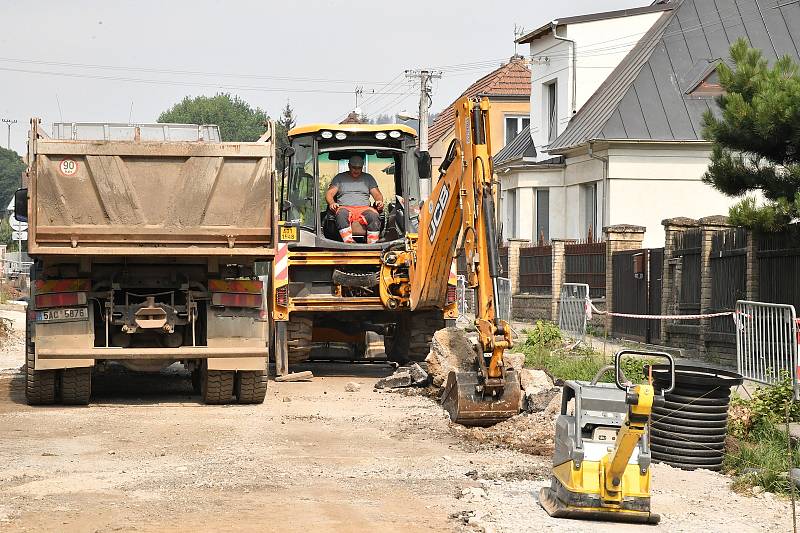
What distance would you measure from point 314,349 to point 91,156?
6.48 meters

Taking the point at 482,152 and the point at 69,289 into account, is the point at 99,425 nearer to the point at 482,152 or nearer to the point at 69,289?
the point at 69,289

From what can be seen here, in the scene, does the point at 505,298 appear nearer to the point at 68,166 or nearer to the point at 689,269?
the point at 689,269

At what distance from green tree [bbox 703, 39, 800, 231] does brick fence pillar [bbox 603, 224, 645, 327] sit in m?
9.13

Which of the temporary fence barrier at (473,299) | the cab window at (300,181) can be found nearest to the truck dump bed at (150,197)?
the cab window at (300,181)

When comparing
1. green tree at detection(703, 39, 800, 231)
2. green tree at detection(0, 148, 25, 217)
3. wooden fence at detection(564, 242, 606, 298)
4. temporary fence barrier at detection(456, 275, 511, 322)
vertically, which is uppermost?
green tree at detection(0, 148, 25, 217)

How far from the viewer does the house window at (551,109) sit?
37344 mm

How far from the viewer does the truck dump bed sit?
1241 cm

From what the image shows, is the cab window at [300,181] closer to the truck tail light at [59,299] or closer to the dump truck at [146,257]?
the dump truck at [146,257]

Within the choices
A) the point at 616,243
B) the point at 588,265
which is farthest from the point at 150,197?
the point at 588,265

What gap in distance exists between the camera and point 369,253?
16.0 m

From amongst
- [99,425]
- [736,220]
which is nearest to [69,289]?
[99,425]

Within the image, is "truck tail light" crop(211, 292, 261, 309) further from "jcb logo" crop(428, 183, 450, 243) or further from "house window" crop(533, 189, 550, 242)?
"house window" crop(533, 189, 550, 242)

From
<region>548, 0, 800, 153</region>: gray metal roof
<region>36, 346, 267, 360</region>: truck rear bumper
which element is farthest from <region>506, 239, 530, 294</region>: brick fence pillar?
<region>36, 346, 267, 360</region>: truck rear bumper

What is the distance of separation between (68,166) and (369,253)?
4701 millimetres
